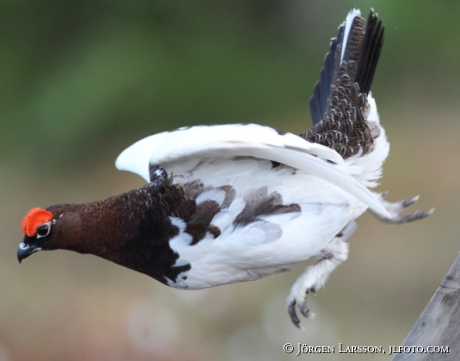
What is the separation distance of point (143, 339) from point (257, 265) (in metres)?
3.66

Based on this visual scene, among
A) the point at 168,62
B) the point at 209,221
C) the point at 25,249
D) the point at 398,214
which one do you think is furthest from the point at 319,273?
the point at 168,62

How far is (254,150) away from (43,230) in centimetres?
111

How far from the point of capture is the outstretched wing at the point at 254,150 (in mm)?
2461

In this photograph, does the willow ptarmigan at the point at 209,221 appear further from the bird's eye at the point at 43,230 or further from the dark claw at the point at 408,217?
the dark claw at the point at 408,217

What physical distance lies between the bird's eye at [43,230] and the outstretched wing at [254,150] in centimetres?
66

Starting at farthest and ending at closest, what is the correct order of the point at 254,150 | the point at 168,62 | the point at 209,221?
the point at 168,62
the point at 209,221
the point at 254,150

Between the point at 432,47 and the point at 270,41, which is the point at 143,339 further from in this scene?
the point at 432,47

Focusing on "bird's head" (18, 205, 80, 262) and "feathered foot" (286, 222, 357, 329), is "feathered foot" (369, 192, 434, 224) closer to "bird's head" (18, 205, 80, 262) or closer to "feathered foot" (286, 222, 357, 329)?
"feathered foot" (286, 222, 357, 329)

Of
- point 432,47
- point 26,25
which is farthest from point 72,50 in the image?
point 432,47

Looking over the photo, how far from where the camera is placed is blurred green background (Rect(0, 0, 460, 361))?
6.30 meters

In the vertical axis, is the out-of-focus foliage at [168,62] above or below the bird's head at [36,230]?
above

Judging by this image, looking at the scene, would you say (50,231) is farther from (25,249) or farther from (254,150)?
(254,150)

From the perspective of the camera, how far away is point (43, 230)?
9.64 ft

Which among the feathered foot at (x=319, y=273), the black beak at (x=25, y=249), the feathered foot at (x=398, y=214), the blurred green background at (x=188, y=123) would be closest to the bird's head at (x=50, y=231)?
the black beak at (x=25, y=249)
